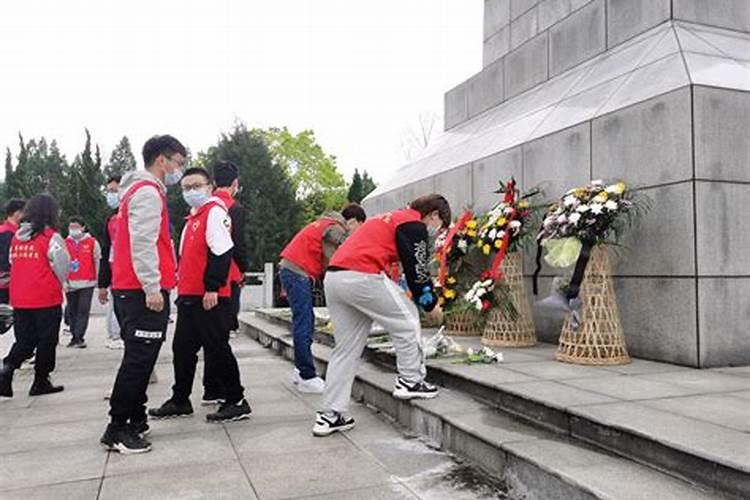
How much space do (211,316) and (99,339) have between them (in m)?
6.58

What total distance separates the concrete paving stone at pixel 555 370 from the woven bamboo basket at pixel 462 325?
6.68 ft

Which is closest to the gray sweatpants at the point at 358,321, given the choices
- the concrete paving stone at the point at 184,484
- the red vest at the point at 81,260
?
the concrete paving stone at the point at 184,484

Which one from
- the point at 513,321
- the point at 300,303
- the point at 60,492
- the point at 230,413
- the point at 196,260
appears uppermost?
the point at 196,260

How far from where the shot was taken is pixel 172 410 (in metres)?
4.58

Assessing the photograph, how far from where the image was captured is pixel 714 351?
4480mm

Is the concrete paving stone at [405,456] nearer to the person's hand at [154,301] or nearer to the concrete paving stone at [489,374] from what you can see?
the concrete paving stone at [489,374]

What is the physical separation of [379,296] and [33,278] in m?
3.32

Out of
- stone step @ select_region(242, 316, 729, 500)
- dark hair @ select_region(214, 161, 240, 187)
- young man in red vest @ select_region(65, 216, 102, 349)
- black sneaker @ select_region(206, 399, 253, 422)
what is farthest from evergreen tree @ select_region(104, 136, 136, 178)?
stone step @ select_region(242, 316, 729, 500)

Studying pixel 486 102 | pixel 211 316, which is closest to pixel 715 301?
pixel 211 316

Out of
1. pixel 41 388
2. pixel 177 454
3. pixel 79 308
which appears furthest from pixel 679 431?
pixel 79 308

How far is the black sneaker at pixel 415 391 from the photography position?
413 cm

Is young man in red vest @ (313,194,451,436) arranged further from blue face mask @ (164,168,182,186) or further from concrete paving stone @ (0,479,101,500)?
concrete paving stone @ (0,479,101,500)

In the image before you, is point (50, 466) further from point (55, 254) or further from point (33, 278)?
point (55, 254)

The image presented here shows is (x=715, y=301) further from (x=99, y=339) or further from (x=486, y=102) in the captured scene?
(x=99, y=339)
